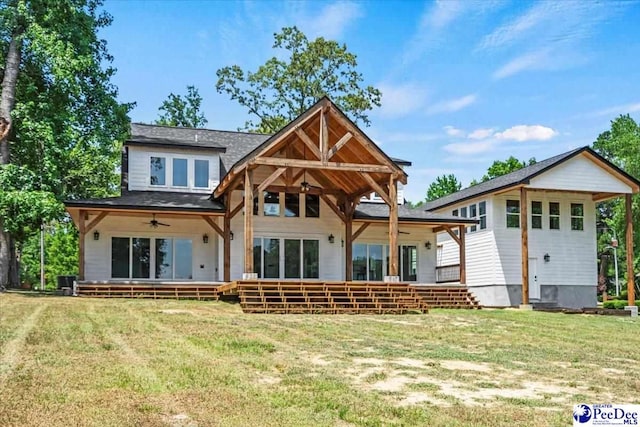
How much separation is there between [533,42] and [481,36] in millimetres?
2946

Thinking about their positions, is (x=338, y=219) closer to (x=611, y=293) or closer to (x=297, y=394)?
(x=297, y=394)

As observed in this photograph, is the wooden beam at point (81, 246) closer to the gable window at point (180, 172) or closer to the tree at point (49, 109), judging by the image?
the tree at point (49, 109)

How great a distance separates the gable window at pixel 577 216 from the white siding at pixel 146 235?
14325 millimetres

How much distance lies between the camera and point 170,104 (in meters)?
41.8

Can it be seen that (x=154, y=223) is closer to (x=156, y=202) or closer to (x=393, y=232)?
(x=156, y=202)

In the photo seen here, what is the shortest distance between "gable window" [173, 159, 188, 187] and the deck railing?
1094 centimetres

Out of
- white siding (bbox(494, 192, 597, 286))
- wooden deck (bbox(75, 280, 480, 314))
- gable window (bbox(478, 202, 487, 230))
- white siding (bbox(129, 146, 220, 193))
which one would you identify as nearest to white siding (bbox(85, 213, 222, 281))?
white siding (bbox(129, 146, 220, 193))

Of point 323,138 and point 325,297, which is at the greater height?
point 323,138

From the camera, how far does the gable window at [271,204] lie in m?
22.5

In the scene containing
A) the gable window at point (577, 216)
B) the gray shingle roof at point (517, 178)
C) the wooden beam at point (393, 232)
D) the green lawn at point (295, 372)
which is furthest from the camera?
the gable window at point (577, 216)

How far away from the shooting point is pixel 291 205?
22.9m

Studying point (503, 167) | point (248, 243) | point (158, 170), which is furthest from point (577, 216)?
point (503, 167)

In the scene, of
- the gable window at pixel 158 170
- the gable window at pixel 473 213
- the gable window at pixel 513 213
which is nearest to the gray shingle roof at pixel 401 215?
the gable window at pixel 513 213

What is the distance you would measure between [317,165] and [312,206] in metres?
5.72
